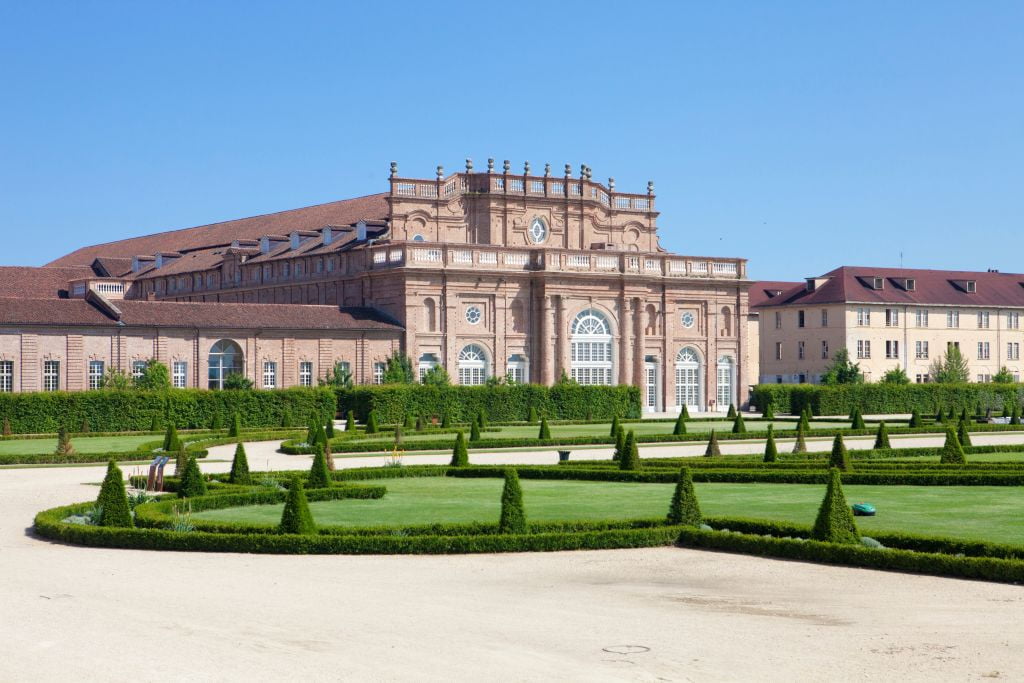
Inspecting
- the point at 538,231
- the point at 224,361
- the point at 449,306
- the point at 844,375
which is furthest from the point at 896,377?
the point at 224,361

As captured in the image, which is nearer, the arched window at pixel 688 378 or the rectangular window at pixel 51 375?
the rectangular window at pixel 51 375

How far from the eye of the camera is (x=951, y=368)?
85875mm

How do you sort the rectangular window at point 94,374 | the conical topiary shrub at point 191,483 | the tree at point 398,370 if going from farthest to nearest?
the tree at point 398,370 < the rectangular window at point 94,374 < the conical topiary shrub at point 191,483

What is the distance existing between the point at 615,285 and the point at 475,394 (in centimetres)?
1547

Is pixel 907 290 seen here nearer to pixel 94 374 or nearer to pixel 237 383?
pixel 237 383

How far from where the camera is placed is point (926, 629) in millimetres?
14148

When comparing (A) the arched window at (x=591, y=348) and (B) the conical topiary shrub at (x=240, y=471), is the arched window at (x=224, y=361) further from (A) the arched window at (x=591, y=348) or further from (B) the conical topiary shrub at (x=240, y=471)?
(B) the conical topiary shrub at (x=240, y=471)

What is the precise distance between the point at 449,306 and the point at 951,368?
3448 centimetres

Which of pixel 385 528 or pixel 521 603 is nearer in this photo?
pixel 521 603

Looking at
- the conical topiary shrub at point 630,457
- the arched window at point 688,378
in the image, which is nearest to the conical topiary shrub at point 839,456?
the conical topiary shrub at point 630,457

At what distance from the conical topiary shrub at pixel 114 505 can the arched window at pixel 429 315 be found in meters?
48.8

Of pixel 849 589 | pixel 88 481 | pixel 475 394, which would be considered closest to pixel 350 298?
pixel 475 394

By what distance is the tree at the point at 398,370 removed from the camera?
2559 inches

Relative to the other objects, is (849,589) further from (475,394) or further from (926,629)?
(475,394)
